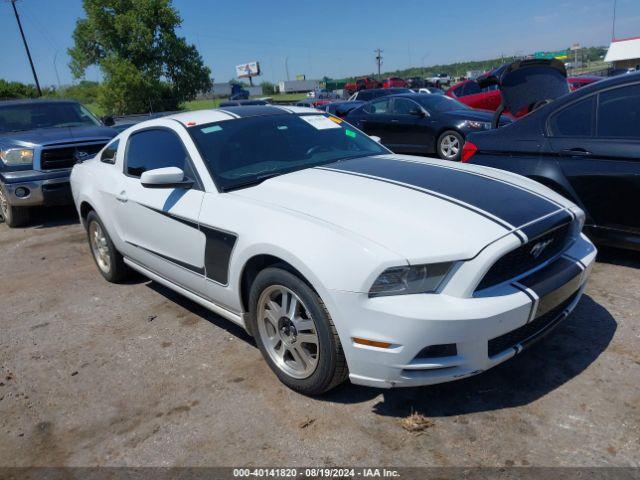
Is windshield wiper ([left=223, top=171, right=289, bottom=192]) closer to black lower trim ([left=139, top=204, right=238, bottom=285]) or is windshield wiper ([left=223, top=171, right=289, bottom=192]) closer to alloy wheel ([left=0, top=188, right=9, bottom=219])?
black lower trim ([left=139, top=204, right=238, bottom=285])

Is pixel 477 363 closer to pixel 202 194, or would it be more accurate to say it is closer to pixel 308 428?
pixel 308 428

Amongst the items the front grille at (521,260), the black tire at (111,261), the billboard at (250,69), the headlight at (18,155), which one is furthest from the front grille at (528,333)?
the billboard at (250,69)

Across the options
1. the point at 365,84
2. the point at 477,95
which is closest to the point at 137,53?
the point at 365,84

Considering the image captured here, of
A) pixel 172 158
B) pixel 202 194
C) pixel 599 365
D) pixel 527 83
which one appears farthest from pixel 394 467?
pixel 527 83

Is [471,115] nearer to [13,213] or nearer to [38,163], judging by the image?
[38,163]

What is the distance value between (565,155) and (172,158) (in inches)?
122

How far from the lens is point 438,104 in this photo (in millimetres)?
10461

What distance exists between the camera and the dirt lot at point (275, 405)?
2.39 meters

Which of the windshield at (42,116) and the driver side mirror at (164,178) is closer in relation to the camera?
the driver side mirror at (164,178)

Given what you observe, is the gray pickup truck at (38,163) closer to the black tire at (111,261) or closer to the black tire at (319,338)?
the black tire at (111,261)

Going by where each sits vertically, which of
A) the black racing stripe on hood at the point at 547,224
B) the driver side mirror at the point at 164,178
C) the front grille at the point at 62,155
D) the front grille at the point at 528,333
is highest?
the driver side mirror at the point at 164,178

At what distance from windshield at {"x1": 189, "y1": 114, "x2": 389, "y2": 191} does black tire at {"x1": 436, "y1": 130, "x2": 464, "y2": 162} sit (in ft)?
19.8

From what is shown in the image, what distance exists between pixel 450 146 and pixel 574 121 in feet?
19.1

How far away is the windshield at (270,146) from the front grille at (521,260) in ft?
5.17
